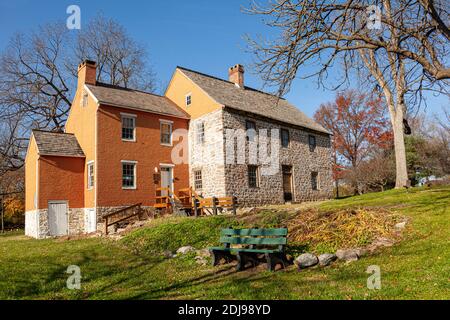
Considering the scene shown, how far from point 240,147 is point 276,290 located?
16.5 m

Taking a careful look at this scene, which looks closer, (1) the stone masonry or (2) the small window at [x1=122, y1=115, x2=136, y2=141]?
(2) the small window at [x1=122, y1=115, x2=136, y2=141]

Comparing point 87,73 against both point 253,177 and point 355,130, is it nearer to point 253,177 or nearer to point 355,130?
point 253,177

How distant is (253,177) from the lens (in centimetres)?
2359

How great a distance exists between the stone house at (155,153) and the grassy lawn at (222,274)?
26.2ft

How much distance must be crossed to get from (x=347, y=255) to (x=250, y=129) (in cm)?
1563

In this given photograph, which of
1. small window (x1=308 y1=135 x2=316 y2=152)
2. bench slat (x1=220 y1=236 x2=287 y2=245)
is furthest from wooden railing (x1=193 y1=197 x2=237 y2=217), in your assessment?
small window (x1=308 y1=135 x2=316 y2=152)

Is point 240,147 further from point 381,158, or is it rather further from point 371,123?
point 371,123

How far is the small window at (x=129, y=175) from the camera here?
70.6ft

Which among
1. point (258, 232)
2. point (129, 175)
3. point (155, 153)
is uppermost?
point (155, 153)

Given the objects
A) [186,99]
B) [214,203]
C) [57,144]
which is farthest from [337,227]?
[57,144]

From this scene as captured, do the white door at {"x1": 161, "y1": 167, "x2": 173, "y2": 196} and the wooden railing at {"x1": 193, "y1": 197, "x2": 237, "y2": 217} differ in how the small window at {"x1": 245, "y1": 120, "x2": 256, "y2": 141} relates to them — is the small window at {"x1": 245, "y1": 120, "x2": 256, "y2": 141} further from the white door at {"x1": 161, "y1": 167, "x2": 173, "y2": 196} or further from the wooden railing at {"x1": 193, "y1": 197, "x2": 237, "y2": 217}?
the white door at {"x1": 161, "y1": 167, "x2": 173, "y2": 196}

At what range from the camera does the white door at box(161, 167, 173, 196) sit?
2311cm

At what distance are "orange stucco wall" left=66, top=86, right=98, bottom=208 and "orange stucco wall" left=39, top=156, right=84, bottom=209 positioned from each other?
41cm

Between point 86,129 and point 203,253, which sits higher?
point 86,129
